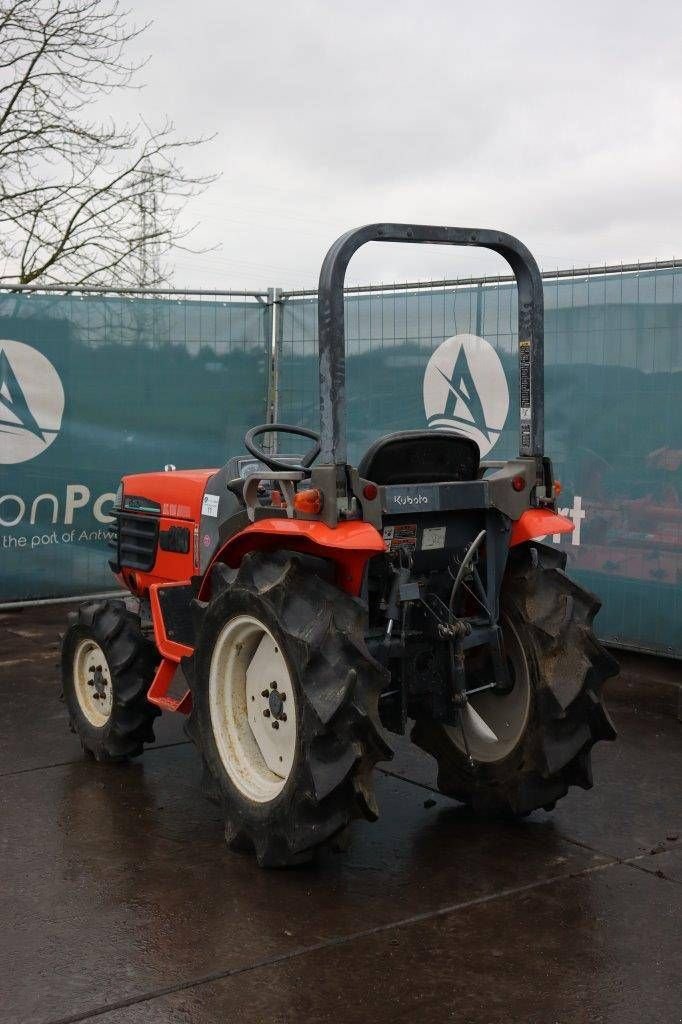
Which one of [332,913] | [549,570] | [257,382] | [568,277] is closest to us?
[332,913]

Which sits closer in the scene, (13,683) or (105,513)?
(13,683)

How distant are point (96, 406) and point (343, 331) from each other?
540cm

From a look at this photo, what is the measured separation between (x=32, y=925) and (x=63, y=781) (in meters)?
1.46

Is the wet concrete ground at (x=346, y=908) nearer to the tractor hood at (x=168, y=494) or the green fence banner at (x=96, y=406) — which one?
the tractor hood at (x=168, y=494)

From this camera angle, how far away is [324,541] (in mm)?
3777

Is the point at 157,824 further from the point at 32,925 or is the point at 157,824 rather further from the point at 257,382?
the point at 257,382

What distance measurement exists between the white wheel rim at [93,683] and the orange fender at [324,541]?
4.18ft

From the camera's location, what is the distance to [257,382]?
9422 mm

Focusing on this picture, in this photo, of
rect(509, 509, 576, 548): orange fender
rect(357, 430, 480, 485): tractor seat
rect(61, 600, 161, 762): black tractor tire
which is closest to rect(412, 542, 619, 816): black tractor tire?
rect(509, 509, 576, 548): orange fender

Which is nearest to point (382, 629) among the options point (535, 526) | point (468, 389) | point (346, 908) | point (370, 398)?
point (535, 526)

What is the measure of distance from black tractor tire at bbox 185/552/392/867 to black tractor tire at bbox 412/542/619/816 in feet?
2.50

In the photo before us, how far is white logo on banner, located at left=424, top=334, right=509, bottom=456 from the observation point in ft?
25.7

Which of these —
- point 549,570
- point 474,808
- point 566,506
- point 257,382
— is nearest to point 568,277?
point 566,506

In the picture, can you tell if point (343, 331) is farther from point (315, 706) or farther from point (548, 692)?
point (548, 692)
